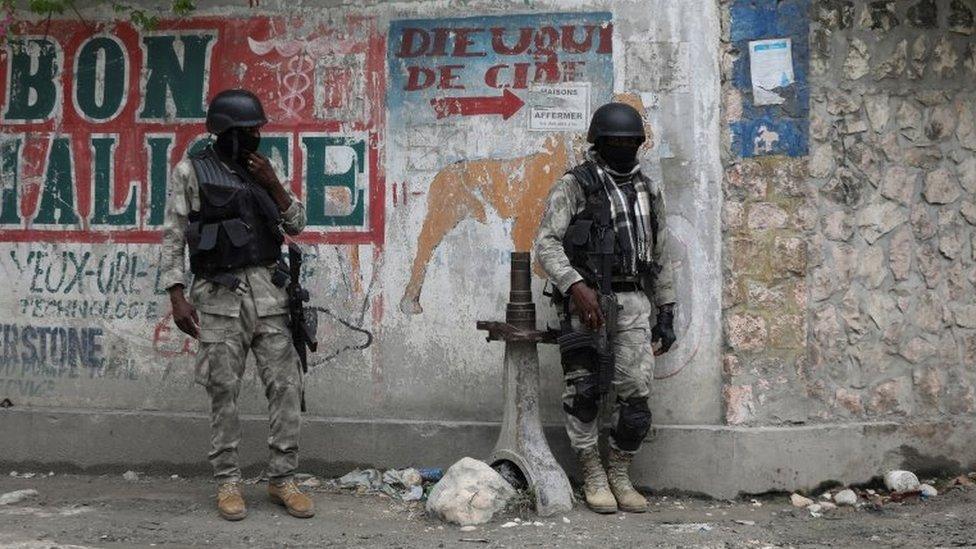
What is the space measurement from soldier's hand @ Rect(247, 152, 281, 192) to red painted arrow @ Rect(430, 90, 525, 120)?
128cm

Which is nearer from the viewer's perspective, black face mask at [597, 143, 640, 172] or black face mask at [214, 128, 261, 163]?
black face mask at [214, 128, 261, 163]

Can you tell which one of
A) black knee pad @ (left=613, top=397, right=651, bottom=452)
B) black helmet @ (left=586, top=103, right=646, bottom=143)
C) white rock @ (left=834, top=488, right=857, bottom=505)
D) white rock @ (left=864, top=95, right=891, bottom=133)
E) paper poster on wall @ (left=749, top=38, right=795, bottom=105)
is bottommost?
white rock @ (left=834, top=488, right=857, bottom=505)

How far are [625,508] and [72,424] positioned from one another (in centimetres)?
332

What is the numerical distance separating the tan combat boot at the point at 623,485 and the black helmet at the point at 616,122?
5.55 feet

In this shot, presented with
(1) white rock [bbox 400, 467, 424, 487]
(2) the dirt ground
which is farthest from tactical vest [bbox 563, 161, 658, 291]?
(1) white rock [bbox 400, 467, 424, 487]

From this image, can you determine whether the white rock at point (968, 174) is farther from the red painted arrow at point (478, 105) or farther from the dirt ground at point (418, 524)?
the red painted arrow at point (478, 105)

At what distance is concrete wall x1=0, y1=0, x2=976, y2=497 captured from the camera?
286 inches

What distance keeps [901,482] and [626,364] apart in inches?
71.2

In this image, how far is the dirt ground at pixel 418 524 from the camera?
6.39 meters

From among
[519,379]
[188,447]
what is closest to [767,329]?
[519,379]

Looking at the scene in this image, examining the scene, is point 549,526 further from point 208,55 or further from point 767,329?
point 208,55

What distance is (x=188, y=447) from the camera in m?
7.62

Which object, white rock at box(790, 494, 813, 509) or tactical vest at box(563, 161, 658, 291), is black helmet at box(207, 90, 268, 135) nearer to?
tactical vest at box(563, 161, 658, 291)

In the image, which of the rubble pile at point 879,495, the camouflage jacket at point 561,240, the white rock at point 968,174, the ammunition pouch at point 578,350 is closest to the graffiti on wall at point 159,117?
the camouflage jacket at point 561,240
